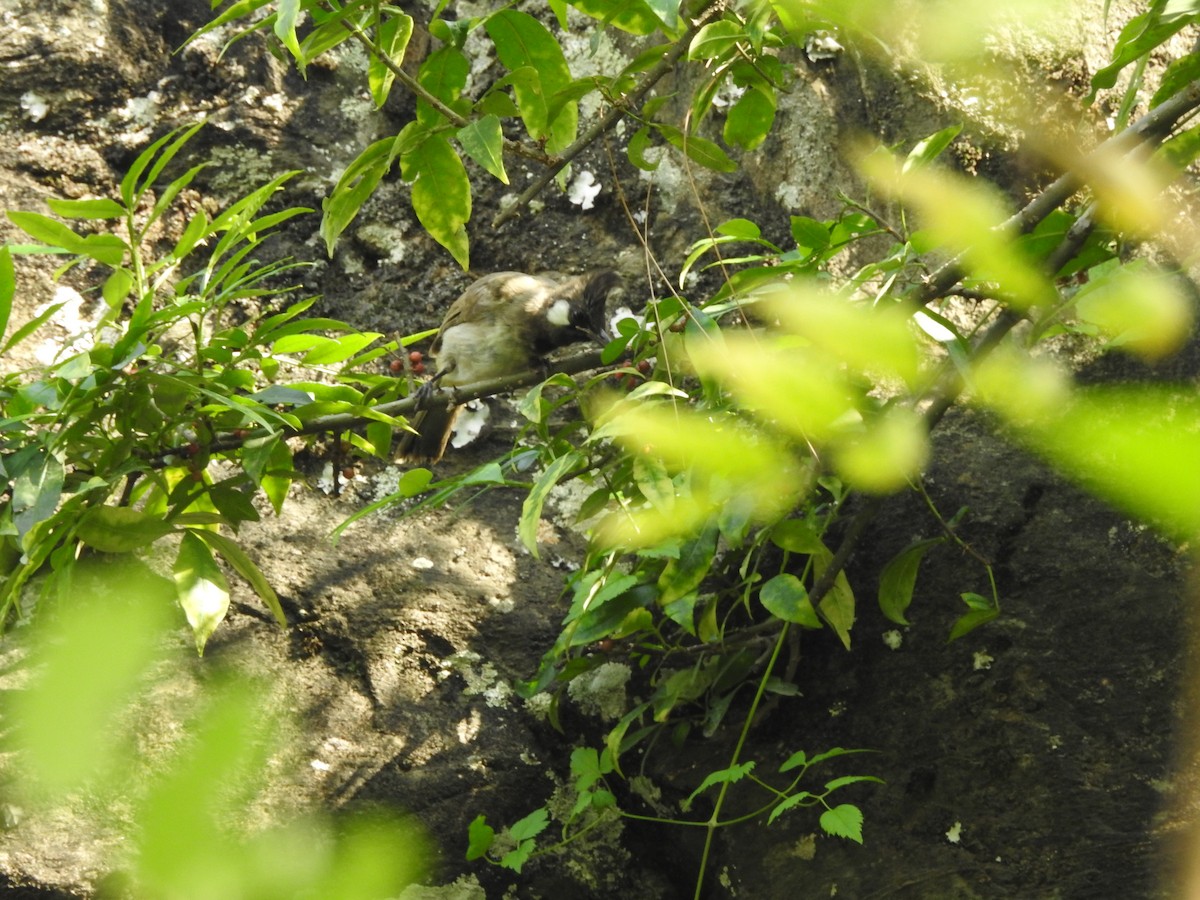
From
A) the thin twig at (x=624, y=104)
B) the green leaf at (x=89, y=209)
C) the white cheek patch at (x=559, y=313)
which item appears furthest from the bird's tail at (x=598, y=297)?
the green leaf at (x=89, y=209)

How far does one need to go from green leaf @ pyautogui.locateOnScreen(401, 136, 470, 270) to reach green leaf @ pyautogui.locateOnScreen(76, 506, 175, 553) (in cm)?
76

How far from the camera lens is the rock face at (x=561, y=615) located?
6.17 feet

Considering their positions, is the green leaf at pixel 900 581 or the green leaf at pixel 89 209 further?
the green leaf at pixel 89 209

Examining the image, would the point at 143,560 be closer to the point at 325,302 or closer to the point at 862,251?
the point at 325,302

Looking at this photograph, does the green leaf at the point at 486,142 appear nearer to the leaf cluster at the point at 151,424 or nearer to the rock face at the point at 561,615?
the leaf cluster at the point at 151,424

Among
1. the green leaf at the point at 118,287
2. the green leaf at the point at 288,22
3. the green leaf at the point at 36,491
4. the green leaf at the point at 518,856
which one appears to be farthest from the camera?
the green leaf at the point at 118,287

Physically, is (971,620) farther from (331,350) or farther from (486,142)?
(331,350)

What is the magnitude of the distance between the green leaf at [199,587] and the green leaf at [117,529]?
0.21ft

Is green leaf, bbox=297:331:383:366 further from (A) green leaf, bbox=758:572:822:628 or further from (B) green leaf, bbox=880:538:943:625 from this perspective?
(B) green leaf, bbox=880:538:943:625

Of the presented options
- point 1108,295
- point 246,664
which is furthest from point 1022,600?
point 246,664

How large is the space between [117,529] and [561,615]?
2.93 feet

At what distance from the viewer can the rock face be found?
1.88 metres

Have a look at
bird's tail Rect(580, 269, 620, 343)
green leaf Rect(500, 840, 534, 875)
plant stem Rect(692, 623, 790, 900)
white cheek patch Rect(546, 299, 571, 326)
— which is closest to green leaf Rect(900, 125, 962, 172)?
plant stem Rect(692, 623, 790, 900)

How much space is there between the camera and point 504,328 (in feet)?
13.4
